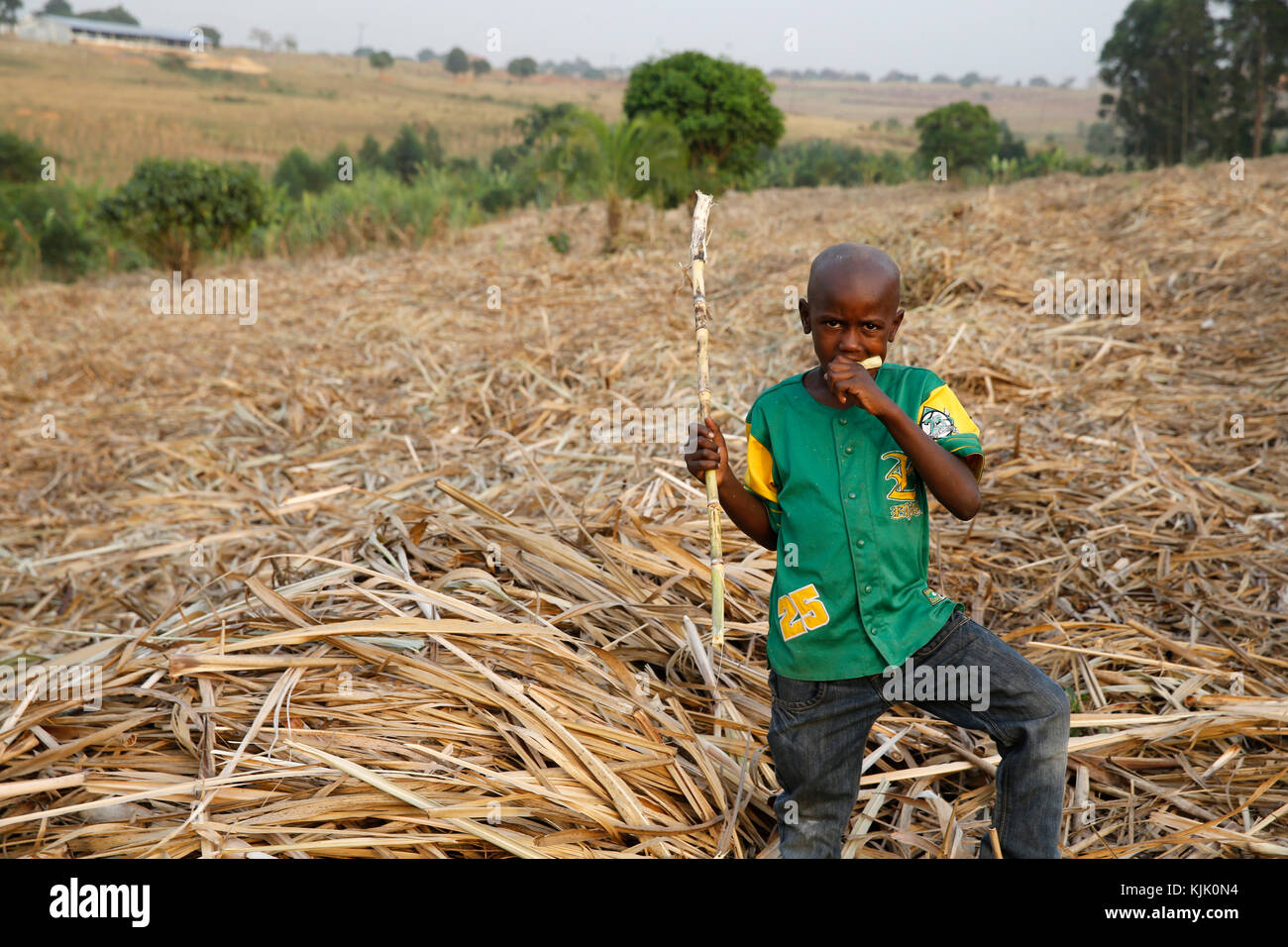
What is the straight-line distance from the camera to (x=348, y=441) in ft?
15.3

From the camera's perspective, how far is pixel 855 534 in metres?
1.58

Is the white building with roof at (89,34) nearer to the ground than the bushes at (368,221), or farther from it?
farther from it

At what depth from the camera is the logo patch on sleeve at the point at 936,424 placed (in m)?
1.56

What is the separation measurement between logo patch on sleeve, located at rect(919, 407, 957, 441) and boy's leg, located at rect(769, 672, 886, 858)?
0.47 m

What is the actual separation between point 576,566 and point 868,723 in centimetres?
105

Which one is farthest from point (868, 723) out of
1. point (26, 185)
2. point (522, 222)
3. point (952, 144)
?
point (952, 144)

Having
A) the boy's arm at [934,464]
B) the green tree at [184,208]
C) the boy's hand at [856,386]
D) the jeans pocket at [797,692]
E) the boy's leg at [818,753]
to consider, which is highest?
the green tree at [184,208]

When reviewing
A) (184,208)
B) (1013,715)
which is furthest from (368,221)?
(1013,715)

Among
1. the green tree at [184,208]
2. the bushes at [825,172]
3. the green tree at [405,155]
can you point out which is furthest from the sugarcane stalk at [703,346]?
the green tree at [405,155]

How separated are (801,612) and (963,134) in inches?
851

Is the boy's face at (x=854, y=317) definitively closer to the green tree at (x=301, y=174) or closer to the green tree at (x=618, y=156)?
the green tree at (x=618, y=156)

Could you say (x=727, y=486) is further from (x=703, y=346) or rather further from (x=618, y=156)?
(x=618, y=156)

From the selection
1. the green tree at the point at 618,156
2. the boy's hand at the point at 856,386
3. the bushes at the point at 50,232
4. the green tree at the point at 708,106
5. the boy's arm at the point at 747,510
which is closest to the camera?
the boy's hand at the point at 856,386

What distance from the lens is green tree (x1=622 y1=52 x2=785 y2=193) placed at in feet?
48.0
